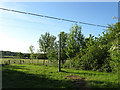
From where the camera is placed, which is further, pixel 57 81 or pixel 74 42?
pixel 74 42

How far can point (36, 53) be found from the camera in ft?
100.0

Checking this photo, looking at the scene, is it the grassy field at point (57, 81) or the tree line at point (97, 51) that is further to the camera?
the tree line at point (97, 51)

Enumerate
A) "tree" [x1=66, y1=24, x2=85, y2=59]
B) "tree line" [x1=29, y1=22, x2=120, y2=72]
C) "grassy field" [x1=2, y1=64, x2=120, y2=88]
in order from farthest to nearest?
"tree" [x1=66, y1=24, x2=85, y2=59] → "tree line" [x1=29, y1=22, x2=120, y2=72] → "grassy field" [x1=2, y1=64, x2=120, y2=88]

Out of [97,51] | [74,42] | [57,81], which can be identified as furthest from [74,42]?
[57,81]

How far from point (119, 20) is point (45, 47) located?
103 feet

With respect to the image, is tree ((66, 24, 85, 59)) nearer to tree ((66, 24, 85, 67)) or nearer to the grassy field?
tree ((66, 24, 85, 67))

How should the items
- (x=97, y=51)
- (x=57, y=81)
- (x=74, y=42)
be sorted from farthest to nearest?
(x=74, y=42) → (x=97, y=51) → (x=57, y=81)

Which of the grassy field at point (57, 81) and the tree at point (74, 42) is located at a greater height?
the tree at point (74, 42)

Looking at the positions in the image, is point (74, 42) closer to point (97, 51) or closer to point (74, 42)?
point (74, 42)

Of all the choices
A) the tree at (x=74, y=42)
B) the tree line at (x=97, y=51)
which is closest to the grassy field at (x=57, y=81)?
the tree line at (x=97, y=51)

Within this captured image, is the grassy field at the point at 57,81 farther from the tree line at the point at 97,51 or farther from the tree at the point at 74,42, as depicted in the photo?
the tree at the point at 74,42

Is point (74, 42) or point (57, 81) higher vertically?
point (74, 42)

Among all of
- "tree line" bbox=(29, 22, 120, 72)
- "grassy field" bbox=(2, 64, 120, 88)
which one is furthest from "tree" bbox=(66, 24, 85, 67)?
"grassy field" bbox=(2, 64, 120, 88)

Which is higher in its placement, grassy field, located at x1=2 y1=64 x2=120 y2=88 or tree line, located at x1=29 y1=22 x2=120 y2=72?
tree line, located at x1=29 y1=22 x2=120 y2=72
